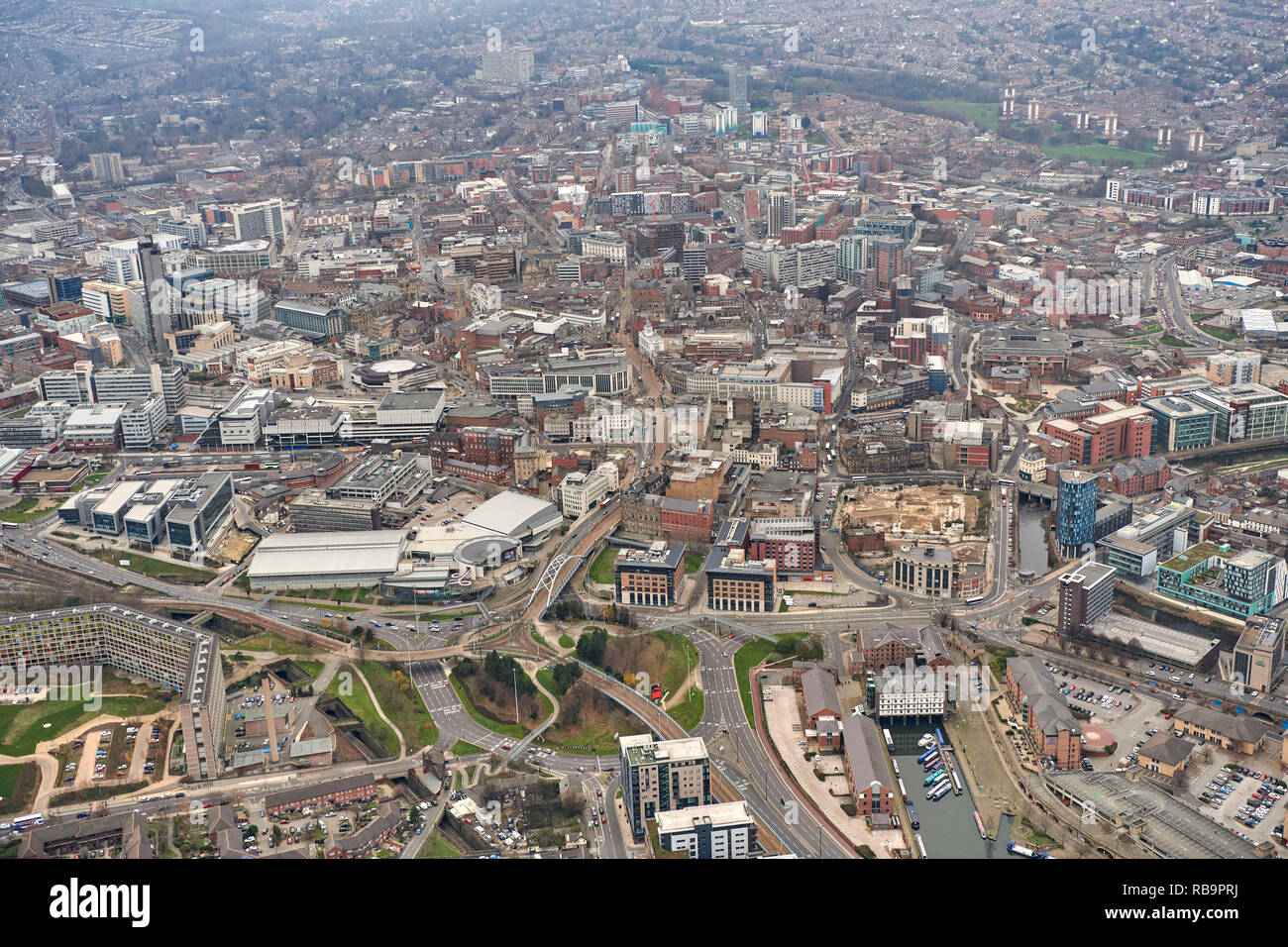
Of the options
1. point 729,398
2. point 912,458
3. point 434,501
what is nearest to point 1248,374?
point 912,458

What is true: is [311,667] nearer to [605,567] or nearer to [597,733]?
[597,733]

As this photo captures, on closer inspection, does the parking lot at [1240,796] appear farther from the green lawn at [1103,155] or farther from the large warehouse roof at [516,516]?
the green lawn at [1103,155]

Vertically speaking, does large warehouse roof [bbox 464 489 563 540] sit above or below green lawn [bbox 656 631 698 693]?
above

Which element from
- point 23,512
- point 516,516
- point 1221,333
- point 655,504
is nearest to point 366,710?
point 516,516

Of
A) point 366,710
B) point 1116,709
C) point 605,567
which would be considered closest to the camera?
point 1116,709

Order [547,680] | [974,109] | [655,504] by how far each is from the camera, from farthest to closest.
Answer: [974,109]
[655,504]
[547,680]

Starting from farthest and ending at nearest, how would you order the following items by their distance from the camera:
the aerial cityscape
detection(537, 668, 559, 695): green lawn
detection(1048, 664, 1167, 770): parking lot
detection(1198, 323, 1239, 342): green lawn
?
detection(1198, 323, 1239, 342): green lawn < detection(537, 668, 559, 695): green lawn < detection(1048, 664, 1167, 770): parking lot < the aerial cityscape

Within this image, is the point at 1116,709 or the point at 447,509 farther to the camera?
the point at 447,509

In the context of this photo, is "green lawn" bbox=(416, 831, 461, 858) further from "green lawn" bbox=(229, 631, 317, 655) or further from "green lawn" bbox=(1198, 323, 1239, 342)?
"green lawn" bbox=(1198, 323, 1239, 342)

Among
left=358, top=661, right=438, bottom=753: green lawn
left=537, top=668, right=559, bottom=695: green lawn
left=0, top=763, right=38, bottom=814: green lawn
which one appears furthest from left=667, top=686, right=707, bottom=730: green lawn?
left=0, top=763, right=38, bottom=814: green lawn
